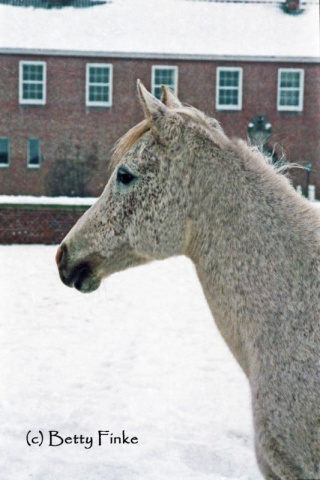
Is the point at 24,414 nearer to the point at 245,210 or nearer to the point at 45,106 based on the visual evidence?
the point at 245,210

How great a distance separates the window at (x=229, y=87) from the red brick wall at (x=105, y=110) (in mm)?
292

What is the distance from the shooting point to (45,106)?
97.4ft

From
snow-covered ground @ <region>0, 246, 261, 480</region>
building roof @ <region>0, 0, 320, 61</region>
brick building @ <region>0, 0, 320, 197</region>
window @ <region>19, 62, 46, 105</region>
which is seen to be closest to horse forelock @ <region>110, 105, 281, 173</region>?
snow-covered ground @ <region>0, 246, 261, 480</region>

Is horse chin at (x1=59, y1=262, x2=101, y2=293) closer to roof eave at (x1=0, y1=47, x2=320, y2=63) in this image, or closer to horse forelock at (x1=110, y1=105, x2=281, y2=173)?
horse forelock at (x1=110, y1=105, x2=281, y2=173)

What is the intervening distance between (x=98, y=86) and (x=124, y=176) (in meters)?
28.3

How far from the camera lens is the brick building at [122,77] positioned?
29078mm

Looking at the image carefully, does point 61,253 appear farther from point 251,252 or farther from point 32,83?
point 32,83

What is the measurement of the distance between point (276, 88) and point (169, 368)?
25.7 meters

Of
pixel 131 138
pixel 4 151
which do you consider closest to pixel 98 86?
pixel 4 151

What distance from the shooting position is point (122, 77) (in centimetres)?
2952

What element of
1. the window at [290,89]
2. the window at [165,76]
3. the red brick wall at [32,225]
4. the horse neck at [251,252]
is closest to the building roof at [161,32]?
the window at [165,76]

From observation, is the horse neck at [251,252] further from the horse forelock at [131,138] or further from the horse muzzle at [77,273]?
the horse muzzle at [77,273]

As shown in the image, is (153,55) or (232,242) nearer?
(232,242)

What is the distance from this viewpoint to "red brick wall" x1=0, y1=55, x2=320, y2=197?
29359mm
